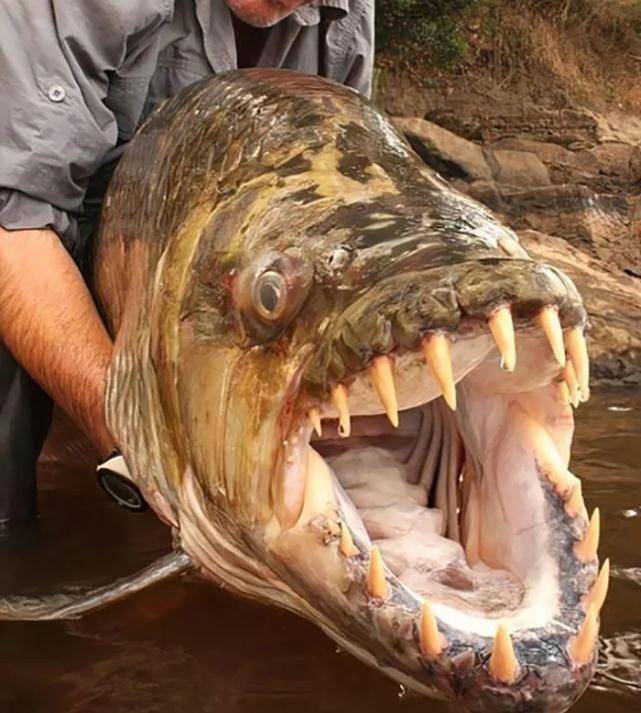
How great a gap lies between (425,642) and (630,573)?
1267 mm

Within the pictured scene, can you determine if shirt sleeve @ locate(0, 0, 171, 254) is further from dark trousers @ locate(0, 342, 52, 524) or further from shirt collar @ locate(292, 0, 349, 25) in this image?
shirt collar @ locate(292, 0, 349, 25)

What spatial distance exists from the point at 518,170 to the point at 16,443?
22.4ft

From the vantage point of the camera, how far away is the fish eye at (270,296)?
1.74 meters

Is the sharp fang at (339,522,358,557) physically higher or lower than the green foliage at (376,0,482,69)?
higher

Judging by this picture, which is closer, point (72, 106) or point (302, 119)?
point (302, 119)

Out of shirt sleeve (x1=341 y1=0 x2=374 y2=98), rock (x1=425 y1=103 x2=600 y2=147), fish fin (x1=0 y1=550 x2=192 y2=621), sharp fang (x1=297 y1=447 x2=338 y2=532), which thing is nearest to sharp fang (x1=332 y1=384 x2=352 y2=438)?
sharp fang (x1=297 y1=447 x2=338 y2=532)

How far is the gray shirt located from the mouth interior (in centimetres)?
115

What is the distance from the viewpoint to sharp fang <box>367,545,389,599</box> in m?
1.50

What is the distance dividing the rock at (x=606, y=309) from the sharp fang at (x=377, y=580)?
12.9 feet

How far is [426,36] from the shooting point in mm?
11594

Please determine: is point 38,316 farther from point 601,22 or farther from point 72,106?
point 601,22

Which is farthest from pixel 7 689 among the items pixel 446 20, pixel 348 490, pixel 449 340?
pixel 446 20

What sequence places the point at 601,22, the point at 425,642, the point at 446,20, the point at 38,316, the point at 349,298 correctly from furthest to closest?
the point at 601,22 < the point at 446,20 < the point at 38,316 < the point at 349,298 < the point at 425,642

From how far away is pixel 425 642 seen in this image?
1.45 metres
